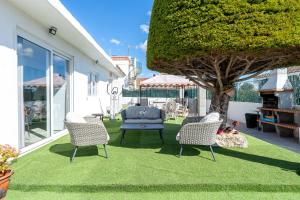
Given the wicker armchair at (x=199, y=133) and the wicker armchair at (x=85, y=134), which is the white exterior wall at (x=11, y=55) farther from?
the wicker armchair at (x=199, y=133)

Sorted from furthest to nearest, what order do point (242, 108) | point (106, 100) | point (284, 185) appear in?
1. point (106, 100)
2. point (242, 108)
3. point (284, 185)

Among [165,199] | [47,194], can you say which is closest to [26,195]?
[47,194]

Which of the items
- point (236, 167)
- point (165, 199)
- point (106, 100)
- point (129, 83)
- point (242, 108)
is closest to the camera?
point (165, 199)

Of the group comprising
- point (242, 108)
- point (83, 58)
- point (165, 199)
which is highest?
point (83, 58)

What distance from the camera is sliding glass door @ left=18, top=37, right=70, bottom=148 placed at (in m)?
5.62

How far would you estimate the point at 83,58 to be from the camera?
35.8 ft

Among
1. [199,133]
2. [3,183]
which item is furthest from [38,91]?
[199,133]

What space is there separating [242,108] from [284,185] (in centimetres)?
983

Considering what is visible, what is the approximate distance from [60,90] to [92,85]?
489cm

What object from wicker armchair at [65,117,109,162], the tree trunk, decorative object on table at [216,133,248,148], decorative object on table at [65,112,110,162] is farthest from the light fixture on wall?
decorative object on table at [216,133,248,148]

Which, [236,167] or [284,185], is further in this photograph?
[236,167]

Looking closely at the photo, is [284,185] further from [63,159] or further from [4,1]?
[4,1]

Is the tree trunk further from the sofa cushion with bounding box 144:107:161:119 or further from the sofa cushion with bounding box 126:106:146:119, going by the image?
the sofa cushion with bounding box 126:106:146:119

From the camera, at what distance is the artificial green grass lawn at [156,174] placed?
12.3ft
